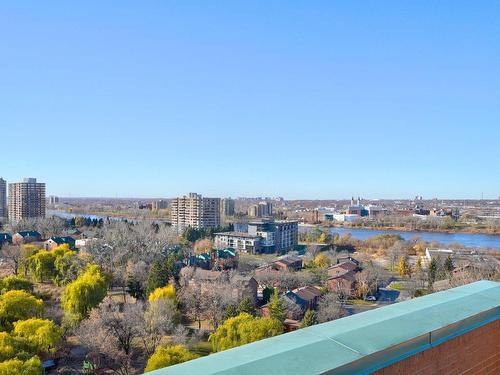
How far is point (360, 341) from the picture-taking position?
1137mm

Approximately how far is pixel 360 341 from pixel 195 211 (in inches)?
1129

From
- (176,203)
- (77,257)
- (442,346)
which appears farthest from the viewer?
(176,203)

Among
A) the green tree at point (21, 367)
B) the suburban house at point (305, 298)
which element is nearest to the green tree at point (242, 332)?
the green tree at point (21, 367)

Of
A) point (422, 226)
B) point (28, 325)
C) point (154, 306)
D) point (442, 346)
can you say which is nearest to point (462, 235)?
point (422, 226)

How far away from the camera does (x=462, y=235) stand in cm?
3108

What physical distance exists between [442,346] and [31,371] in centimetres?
500

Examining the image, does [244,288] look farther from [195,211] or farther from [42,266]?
[195,211]

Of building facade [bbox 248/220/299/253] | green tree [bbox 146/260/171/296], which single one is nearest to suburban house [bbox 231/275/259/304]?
green tree [bbox 146/260/171/296]

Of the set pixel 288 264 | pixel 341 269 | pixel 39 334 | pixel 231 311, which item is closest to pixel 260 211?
pixel 288 264

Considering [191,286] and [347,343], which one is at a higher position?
[347,343]

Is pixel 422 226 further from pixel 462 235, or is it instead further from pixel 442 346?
pixel 442 346

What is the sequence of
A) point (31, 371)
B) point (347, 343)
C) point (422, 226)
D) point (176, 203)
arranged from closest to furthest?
point (347, 343) → point (31, 371) → point (176, 203) → point (422, 226)

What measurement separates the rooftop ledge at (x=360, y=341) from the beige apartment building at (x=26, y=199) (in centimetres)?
3369

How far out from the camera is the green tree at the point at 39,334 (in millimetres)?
6236
